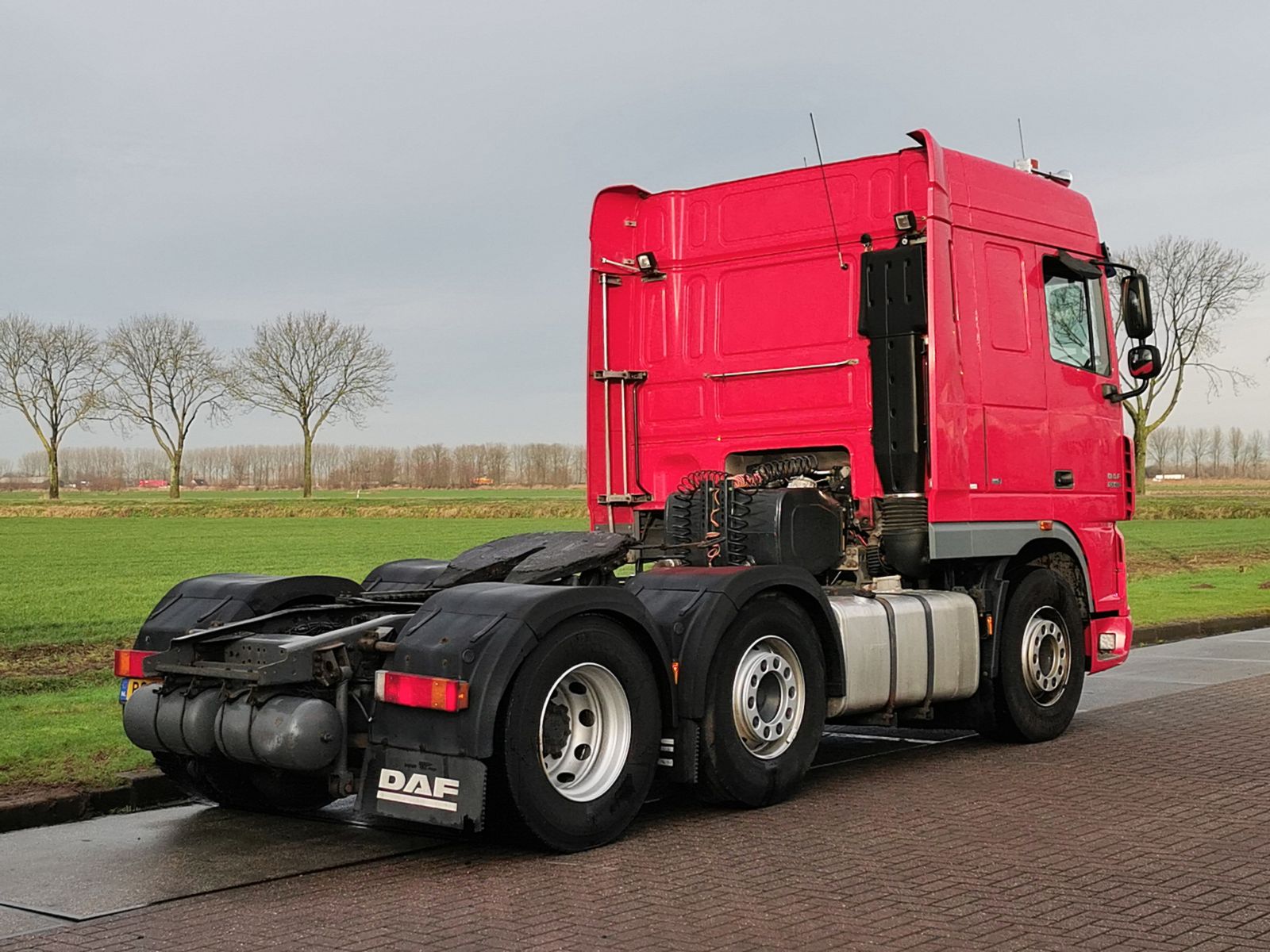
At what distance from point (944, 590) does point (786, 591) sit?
2.15 metres

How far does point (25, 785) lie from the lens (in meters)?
7.98

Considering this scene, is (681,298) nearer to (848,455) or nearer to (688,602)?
(848,455)

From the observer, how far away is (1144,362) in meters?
10.6

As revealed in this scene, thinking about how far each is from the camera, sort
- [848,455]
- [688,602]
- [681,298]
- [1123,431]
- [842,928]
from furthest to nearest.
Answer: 1. [1123,431]
2. [681,298]
3. [848,455]
4. [688,602]
5. [842,928]

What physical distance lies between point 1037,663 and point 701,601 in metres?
3.51

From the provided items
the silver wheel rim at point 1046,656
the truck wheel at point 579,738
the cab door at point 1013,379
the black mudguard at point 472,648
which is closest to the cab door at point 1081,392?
the cab door at point 1013,379

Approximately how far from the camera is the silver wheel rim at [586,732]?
6.86 metres

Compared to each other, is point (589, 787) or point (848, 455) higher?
point (848, 455)

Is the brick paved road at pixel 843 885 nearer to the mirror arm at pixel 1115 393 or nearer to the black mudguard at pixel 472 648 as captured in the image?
the black mudguard at pixel 472 648

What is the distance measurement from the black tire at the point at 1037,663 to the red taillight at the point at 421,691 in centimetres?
458

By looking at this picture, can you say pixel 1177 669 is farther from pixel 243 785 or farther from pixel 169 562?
pixel 169 562

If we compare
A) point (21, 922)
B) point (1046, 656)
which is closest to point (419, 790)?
point (21, 922)

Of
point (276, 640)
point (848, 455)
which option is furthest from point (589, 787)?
point (848, 455)

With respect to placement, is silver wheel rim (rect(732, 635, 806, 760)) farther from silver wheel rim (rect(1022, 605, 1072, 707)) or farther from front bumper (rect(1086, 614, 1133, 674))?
front bumper (rect(1086, 614, 1133, 674))
